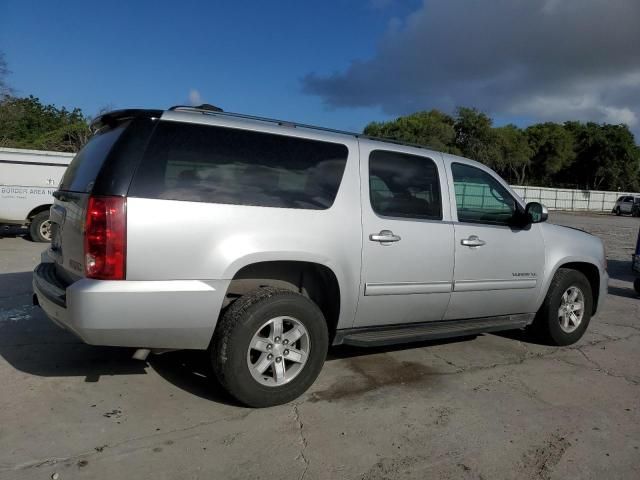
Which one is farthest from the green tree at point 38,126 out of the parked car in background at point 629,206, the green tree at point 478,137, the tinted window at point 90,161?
the parked car in background at point 629,206

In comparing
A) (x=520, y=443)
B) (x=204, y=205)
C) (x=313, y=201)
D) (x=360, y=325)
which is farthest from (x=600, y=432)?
(x=204, y=205)

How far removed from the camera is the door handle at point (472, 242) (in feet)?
15.2

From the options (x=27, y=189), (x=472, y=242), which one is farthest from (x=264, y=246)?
(x=27, y=189)

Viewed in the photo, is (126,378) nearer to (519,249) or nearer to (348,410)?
(348,410)

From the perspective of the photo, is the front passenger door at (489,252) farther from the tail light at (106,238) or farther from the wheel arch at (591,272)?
the tail light at (106,238)

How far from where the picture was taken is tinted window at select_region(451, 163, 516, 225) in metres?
4.84

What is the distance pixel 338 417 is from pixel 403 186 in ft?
6.15

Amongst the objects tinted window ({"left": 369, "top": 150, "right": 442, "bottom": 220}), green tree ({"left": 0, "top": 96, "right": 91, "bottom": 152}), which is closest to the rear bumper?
tinted window ({"left": 369, "top": 150, "right": 442, "bottom": 220})

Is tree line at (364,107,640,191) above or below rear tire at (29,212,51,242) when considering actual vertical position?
above

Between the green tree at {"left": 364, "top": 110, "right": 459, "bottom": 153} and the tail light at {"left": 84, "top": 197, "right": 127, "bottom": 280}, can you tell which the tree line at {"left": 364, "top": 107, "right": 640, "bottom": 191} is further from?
the tail light at {"left": 84, "top": 197, "right": 127, "bottom": 280}

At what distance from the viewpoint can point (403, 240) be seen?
168 inches

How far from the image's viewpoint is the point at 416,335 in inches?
176

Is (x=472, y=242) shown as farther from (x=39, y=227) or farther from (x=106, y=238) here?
(x=39, y=227)

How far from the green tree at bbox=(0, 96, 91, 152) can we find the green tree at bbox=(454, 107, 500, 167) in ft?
110
